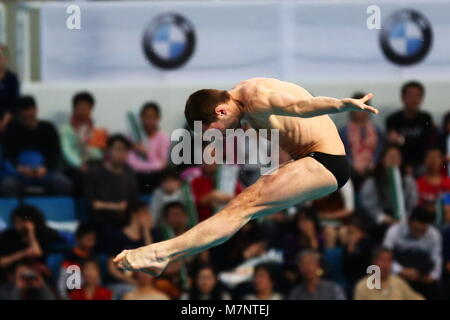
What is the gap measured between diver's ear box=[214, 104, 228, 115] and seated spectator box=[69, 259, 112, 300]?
3.55 metres

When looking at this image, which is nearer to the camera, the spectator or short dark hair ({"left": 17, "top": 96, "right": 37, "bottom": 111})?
short dark hair ({"left": 17, "top": 96, "right": 37, "bottom": 111})

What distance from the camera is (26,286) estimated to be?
10484 millimetres

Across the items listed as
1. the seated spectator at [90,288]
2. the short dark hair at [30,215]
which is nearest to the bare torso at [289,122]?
the seated spectator at [90,288]

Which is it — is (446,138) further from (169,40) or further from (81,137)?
(81,137)

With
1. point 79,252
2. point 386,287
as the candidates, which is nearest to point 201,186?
point 79,252

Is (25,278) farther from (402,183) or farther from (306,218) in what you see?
(402,183)

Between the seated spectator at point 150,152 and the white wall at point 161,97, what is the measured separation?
52 centimetres

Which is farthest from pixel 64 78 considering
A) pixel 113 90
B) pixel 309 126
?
pixel 309 126

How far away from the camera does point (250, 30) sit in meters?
12.7

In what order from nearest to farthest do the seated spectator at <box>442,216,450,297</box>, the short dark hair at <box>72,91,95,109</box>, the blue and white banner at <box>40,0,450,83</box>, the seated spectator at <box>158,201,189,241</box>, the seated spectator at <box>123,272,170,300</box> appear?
the seated spectator at <box>123,272,170,300</box> → the seated spectator at <box>442,216,450,297</box> → the seated spectator at <box>158,201,189,241</box> → the short dark hair at <box>72,91,95,109</box> → the blue and white banner at <box>40,0,450,83</box>

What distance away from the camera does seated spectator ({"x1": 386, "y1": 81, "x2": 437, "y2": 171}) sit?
11734 millimetres

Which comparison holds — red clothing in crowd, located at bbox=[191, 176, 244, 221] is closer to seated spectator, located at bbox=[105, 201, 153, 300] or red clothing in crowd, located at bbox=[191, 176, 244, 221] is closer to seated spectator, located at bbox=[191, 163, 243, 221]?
seated spectator, located at bbox=[191, 163, 243, 221]

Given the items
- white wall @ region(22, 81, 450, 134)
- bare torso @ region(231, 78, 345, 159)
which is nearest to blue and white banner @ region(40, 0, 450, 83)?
white wall @ region(22, 81, 450, 134)

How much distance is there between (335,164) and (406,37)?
204 inches
